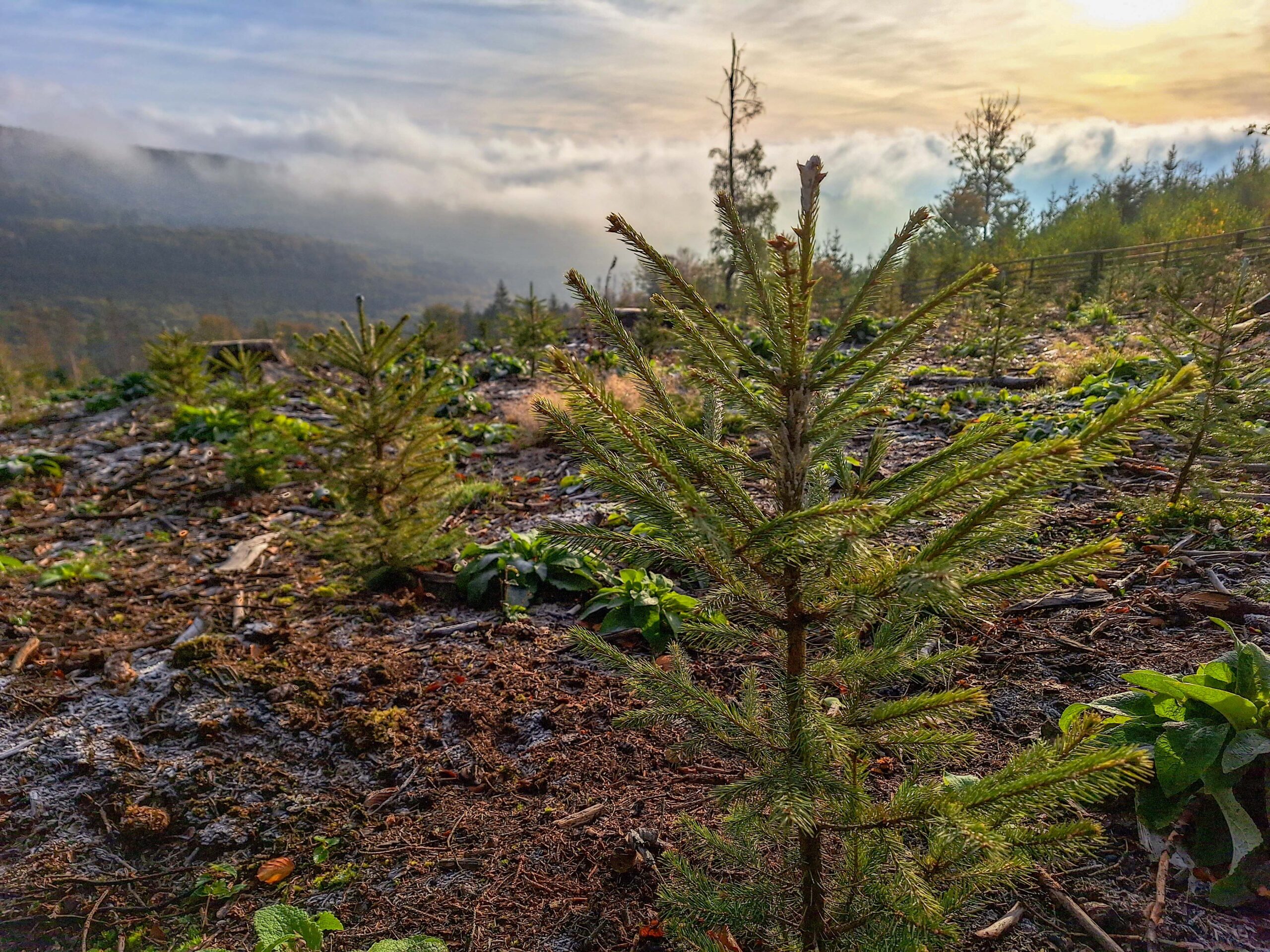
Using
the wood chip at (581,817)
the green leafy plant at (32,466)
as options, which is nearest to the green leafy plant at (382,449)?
the wood chip at (581,817)

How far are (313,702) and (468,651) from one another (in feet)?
3.08


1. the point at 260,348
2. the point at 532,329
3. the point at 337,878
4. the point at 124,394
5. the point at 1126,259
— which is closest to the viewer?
the point at 337,878

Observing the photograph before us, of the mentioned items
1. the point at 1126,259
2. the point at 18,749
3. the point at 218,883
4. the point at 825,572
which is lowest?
the point at 218,883

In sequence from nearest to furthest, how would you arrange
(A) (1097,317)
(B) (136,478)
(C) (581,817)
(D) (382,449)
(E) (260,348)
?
1. (C) (581,817)
2. (D) (382,449)
3. (B) (136,478)
4. (A) (1097,317)
5. (E) (260,348)

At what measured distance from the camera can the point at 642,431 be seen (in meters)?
1.47

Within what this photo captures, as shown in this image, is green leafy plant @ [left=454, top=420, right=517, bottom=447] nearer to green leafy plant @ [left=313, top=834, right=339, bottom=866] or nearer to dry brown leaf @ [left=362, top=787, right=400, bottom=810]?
dry brown leaf @ [left=362, top=787, right=400, bottom=810]

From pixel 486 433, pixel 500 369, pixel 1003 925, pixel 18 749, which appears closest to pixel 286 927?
pixel 1003 925

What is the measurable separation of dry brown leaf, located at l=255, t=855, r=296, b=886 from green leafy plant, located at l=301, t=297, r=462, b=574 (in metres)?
2.34

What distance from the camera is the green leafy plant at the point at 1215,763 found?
1.96 metres

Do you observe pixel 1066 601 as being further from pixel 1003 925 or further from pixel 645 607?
pixel 645 607

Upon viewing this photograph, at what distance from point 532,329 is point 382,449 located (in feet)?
31.0

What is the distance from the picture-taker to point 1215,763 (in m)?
2.04

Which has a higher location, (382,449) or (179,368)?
(179,368)

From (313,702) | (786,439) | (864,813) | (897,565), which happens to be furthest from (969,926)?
(313,702)
